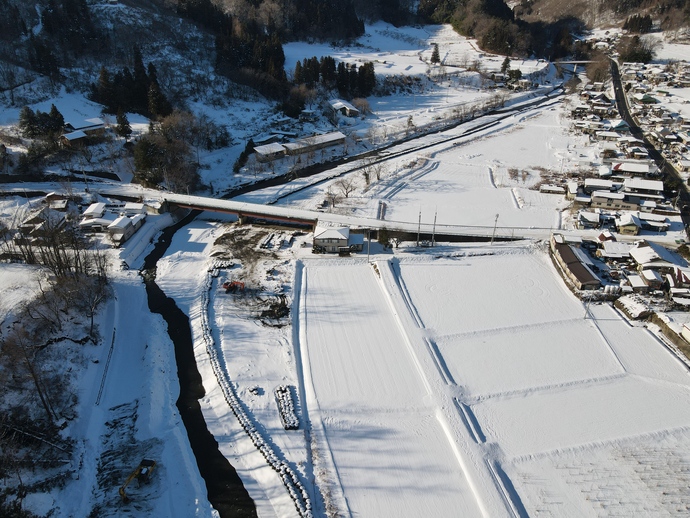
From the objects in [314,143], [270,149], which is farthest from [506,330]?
[314,143]

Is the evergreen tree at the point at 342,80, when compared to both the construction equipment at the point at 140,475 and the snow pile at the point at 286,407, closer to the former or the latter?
the snow pile at the point at 286,407

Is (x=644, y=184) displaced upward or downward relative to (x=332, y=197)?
upward

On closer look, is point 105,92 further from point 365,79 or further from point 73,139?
point 365,79

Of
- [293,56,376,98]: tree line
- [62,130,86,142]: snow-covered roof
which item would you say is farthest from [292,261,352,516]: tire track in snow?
[293,56,376,98]: tree line

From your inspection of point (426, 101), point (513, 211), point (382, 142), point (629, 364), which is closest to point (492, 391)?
point (629, 364)

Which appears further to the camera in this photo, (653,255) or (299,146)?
(299,146)

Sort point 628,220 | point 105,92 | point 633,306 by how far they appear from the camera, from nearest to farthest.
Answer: point 633,306, point 628,220, point 105,92

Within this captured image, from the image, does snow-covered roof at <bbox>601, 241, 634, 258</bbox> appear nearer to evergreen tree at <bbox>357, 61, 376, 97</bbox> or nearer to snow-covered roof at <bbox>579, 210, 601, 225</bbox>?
snow-covered roof at <bbox>579, 210, 601, 225</bbox>

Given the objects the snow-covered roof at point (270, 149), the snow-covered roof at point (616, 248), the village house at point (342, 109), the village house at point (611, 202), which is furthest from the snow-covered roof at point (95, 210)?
the village house at point (611, 202)
